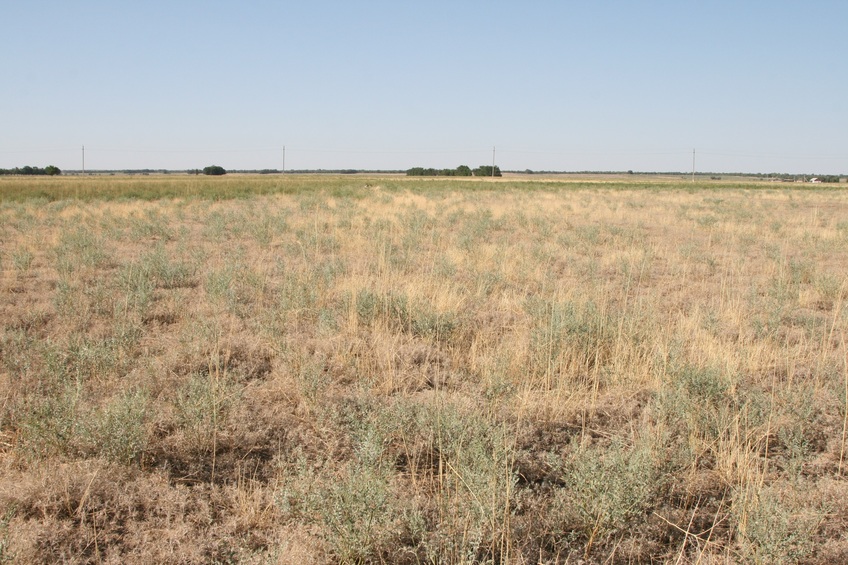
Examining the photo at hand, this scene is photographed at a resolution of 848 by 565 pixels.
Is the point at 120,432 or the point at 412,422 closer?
the point at 120,432

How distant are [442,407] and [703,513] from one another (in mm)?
1549

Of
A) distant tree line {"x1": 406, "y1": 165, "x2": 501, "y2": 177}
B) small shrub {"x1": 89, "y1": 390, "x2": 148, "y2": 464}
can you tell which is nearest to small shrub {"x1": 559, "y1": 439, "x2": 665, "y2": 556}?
small shrub {"x1": 89, "y1": 390, "x2": 148, "y2": 464}

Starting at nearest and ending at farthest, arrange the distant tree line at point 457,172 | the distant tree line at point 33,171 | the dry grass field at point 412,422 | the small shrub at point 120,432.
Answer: the dry grass field at point 412,422 → the small shrub at point 120,432 → the distant tree line at point 33,171 → the distant tree line at point 457,172

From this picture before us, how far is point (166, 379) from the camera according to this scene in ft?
13.4

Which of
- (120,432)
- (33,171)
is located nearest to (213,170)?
(33,171)

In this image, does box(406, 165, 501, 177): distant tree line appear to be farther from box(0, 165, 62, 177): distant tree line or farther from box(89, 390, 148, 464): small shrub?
box(89, 390, 148, 464): small shrub

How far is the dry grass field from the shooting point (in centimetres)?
250

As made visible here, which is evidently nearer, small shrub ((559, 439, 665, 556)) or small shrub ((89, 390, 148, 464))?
small shrub ((559, 439, 665, 556))

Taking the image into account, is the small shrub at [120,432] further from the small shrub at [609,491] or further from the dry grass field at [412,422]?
the small shrub at [609,491]

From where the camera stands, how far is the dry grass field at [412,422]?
2.50 m

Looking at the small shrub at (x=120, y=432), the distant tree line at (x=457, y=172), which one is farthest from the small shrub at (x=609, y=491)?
the distant tree line at (x=457, y=172)

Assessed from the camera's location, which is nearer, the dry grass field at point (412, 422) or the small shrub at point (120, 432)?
the dry grass field at point (412, 422)

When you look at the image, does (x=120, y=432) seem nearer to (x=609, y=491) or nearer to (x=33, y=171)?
(x=609, y=491)

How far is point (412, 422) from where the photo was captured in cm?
349
